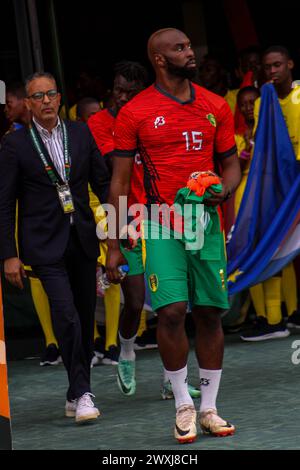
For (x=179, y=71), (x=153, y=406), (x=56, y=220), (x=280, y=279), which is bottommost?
(x=153, y=406)

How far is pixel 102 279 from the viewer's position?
9.65 meters

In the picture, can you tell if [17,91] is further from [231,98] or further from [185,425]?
[185,425]

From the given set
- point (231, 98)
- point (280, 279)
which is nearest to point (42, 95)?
point (280, 279)

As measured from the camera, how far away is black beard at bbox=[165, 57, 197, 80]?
700 cm

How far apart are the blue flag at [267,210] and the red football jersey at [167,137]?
327 cm

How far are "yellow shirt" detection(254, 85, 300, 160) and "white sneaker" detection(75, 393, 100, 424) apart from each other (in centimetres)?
329

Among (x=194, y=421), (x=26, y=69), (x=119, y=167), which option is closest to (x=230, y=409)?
(x=194, y=421)

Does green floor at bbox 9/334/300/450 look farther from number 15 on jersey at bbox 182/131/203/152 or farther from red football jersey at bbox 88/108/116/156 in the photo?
red football jersey at bbox 88/108/116/156

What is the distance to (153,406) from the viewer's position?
8.06 metres

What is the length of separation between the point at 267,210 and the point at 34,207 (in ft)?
9.98

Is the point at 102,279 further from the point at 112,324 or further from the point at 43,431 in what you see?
the point at 43,431

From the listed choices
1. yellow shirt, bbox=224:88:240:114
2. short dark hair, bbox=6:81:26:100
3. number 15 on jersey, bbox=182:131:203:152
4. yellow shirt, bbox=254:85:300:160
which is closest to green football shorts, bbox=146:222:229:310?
number 15 on jersey, bbox=182:131:203:152

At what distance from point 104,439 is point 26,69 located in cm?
439

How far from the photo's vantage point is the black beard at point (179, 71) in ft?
23.0
